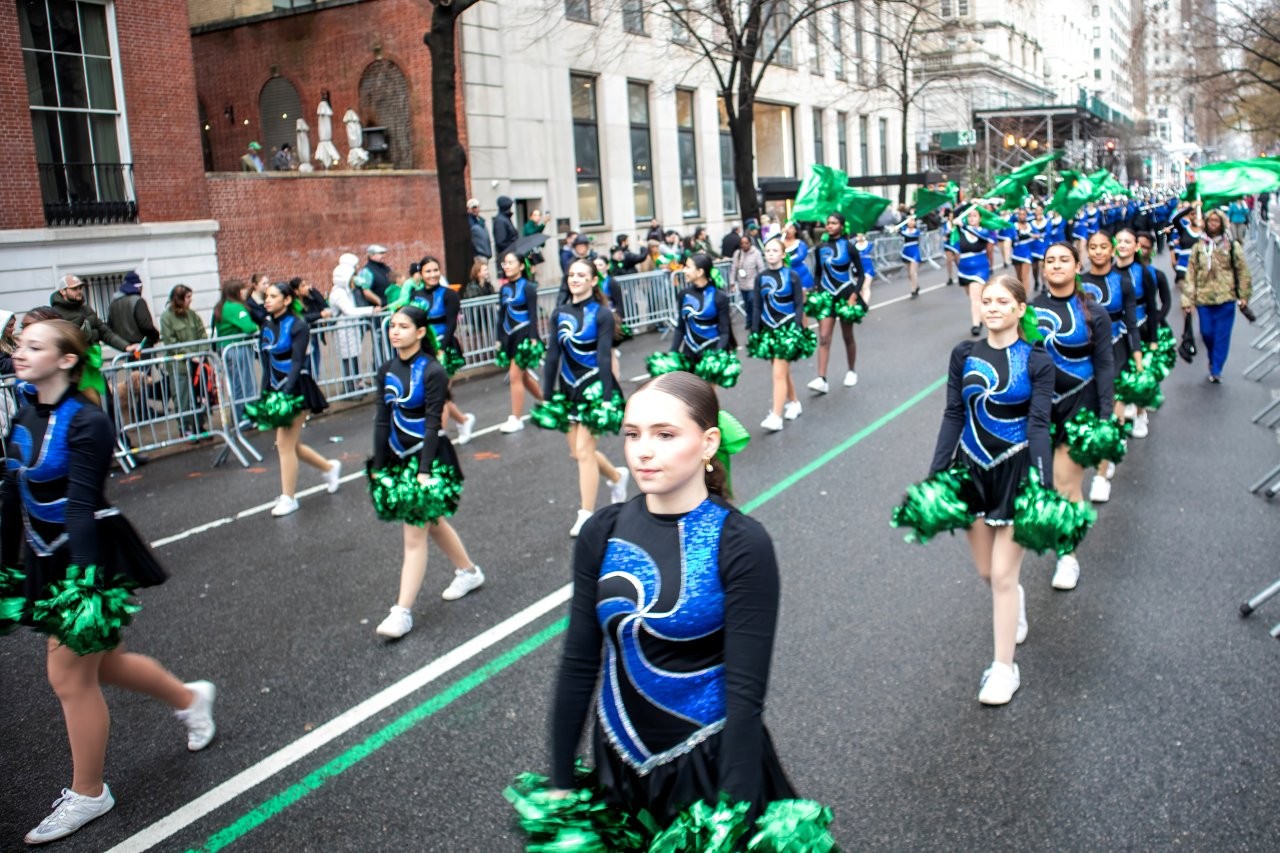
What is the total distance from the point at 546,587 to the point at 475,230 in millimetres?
14900

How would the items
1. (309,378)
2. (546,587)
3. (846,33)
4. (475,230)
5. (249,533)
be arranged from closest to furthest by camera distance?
1. (546,587)
2. (249,533)
3. (309,378)
4. (475,230)
5. (846,33)

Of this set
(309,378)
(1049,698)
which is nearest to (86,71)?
(309,378)

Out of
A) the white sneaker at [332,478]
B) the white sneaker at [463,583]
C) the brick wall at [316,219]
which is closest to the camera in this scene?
the white sneaker at [463,583]

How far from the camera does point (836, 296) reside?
44.5 ft

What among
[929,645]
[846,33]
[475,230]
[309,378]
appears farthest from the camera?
[846,33]

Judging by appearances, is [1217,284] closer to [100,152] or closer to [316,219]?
[316,219]

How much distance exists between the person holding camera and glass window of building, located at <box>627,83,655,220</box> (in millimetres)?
20267

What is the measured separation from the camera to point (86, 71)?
58.5ft

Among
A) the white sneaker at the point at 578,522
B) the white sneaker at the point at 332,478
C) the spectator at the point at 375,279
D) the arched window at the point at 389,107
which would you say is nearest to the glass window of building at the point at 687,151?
the arched window at the point at 389,107

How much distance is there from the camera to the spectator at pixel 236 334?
40.3 feet

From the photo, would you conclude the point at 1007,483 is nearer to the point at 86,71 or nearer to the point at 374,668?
the point at 374,668

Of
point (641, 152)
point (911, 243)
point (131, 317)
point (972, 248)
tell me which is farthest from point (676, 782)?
point (641, 152)

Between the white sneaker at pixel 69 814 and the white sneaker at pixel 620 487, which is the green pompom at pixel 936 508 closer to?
the white sneaker at pixel 69 814

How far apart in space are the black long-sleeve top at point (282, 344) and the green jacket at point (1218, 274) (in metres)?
9.15
